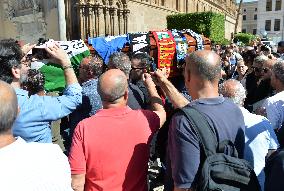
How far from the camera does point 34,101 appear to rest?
276 centimetres

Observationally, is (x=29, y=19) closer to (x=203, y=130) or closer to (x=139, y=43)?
(x=139, y=43)

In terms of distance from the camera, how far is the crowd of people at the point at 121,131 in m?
1.72

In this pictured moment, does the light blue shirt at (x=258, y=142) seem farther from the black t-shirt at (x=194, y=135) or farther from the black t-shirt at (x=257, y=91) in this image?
the black t-shirt at (x=257, y=91)

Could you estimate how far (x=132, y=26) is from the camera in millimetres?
19578

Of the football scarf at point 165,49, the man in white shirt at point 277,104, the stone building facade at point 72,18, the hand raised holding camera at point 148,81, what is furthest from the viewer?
the stone building facade at point 72,18

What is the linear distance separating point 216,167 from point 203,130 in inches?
8.8

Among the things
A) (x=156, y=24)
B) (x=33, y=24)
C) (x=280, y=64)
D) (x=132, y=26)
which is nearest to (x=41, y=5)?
(x=33, y=24)

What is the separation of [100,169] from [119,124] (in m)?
0.34

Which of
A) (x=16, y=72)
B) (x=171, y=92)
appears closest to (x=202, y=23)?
(x=171, y=92)

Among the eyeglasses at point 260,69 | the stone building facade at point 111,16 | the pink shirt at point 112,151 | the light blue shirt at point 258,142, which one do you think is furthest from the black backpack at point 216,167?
the stone building facade at point 111,16

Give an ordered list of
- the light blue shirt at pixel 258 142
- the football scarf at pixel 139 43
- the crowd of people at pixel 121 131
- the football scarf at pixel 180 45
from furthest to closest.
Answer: the football scarf at pixel 180 45 → the football scarf at pixel 139 43 → the light blue shirt at pixel 258 142 → the crowd of people at pixel 121 131

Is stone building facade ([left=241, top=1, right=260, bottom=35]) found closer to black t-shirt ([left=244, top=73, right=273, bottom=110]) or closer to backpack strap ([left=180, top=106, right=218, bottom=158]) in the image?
black t-shirt ([left=244, top=73, right=273, bottom=110])

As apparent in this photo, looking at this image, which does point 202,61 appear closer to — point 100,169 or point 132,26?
point 100,169

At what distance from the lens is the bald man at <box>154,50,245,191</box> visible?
2066mm
